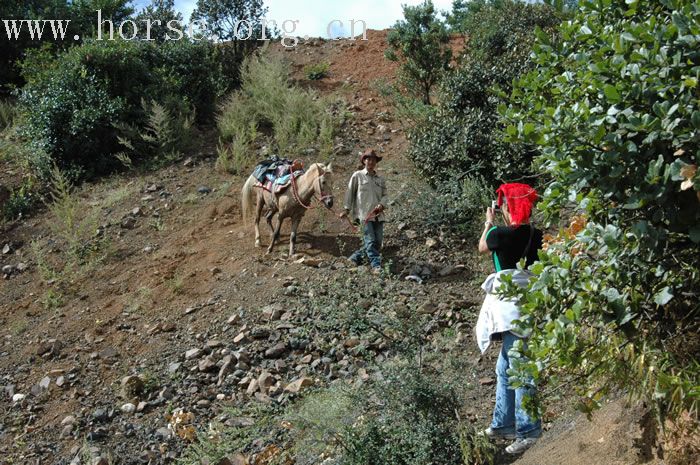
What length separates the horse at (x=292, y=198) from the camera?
1059 centimetres

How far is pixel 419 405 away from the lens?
5652mm

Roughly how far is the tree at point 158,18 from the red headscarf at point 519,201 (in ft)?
48.0

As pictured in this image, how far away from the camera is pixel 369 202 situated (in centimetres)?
995

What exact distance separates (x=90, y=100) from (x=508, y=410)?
12.2 metres

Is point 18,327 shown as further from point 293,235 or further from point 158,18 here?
point 158,18

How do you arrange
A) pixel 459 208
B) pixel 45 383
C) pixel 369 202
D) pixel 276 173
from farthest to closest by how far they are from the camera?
pixel 276 173
pixel 459 208
pixel 369 202
pixel 45 383

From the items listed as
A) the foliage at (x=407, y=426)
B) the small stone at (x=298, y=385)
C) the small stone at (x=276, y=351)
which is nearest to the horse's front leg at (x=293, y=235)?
the small stone at (x=276, y=351)

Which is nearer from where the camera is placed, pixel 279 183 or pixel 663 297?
pixel 663 297

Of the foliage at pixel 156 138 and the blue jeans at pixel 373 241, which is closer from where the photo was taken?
the blue jeans at pixel 373 241

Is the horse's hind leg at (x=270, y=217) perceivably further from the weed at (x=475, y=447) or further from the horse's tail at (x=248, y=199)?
the weed at (x=475, y=447)

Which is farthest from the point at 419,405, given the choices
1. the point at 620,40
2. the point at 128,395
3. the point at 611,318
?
the point at 128,395

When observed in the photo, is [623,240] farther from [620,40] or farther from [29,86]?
[29,86]

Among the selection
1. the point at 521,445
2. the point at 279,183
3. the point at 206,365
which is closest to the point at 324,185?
the point at 279,183

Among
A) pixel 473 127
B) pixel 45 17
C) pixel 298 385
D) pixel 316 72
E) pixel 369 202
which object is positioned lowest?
pixel 298 385
